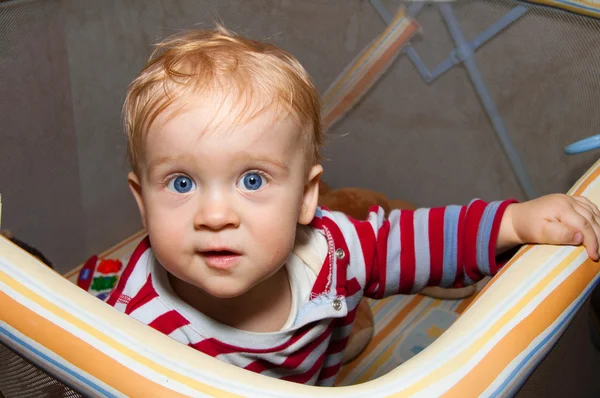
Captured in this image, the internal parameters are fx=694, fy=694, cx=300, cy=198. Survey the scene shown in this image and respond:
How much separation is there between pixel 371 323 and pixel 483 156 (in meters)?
0.28

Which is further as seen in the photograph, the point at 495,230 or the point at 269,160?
the point at 495,230

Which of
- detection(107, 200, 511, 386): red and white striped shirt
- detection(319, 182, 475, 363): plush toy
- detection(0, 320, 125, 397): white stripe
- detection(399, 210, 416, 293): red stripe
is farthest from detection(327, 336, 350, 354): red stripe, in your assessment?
detection(0, 320, 125, 397): white stripe

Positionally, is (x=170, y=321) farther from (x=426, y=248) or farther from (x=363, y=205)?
(x=363, y=205)

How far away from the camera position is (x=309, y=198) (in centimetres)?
61

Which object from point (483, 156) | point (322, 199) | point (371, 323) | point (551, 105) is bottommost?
point (371, 323)

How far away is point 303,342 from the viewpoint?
0.65 m

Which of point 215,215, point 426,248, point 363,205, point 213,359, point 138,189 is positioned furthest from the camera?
point 363,205

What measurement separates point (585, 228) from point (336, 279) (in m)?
0.26

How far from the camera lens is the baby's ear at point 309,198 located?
59cm

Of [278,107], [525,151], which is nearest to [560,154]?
[525,151]

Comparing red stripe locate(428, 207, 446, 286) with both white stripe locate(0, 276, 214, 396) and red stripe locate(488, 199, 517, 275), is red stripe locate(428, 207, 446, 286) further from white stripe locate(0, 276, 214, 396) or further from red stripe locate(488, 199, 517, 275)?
white stripe locate(0, 276, 214, 396)

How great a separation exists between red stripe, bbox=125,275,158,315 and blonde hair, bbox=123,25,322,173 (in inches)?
4.7

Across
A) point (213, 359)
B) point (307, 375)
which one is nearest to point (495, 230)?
point (307, 375)

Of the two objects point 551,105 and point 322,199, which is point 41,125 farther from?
point 551,105
